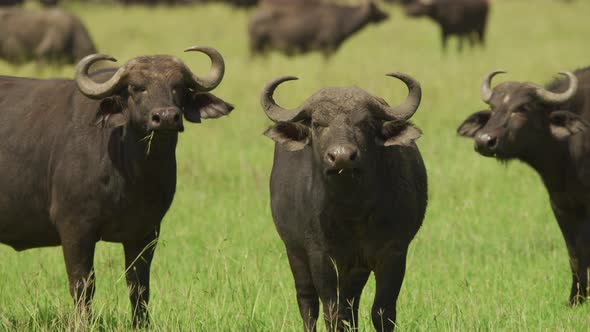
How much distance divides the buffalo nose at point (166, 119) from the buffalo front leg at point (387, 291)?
134 cm

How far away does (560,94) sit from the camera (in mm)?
7852

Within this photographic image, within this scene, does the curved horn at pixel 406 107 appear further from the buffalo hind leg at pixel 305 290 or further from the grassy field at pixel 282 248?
the grassy field at pixel 282 248

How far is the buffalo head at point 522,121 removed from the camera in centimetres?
776

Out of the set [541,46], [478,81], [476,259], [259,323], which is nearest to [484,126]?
[476,259]

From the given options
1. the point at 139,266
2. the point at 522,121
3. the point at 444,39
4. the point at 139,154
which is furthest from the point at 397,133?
the point at 444,39

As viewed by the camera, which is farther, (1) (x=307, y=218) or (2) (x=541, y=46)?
(2) (x=541, y=46)

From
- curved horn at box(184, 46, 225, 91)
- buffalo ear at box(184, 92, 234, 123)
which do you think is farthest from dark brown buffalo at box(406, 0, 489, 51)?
buffalo ear at box(184, 92, 234, 123)

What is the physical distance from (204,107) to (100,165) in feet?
2.28

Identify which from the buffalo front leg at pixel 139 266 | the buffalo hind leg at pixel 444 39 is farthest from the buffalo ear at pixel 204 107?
the buffalo hind leg at pixel 444 39

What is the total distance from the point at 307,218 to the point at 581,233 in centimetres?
273

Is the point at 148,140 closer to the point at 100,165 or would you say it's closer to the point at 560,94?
→ the point at 100,165

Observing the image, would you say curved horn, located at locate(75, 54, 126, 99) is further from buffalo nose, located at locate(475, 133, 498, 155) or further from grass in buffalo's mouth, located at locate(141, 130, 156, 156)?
buffalo nose, located at locate(475, 133, 498, 155)

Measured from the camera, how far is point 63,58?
18.9m

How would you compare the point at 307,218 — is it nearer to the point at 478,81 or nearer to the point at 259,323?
the point at 259,323
